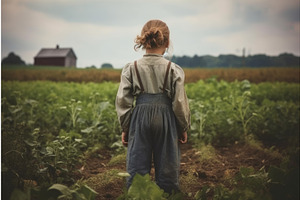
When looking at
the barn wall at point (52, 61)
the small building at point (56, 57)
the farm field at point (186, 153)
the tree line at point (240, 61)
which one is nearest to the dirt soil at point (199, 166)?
the farm field at point (186, 153)

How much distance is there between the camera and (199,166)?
3.21 meters

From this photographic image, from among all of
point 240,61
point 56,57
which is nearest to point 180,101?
point 240,61

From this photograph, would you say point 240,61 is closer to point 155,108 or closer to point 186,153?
point 186,153

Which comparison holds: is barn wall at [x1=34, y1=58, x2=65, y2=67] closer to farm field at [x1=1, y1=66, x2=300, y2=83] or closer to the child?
farm field at [x1=1, y1=66, x2=300, y2=83]

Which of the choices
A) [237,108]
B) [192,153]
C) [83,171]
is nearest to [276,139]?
[237,108]

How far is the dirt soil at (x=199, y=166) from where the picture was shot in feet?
8.31

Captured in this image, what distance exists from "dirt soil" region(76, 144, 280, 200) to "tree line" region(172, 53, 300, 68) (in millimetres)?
5461

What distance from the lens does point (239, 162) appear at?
11.0ft

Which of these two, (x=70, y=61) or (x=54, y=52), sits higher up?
(x=54, y=52)

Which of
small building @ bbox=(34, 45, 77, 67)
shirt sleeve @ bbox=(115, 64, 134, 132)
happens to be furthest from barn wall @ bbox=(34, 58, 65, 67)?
shirt sleeve @ bbox=(115, 64, 134, 132)

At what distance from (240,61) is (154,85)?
70.4 feet

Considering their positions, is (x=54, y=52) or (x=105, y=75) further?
(x=54, y=52)

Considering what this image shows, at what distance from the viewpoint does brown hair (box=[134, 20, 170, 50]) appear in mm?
2018

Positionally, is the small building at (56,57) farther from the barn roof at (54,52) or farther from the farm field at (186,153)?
the farm field at (186,153)
